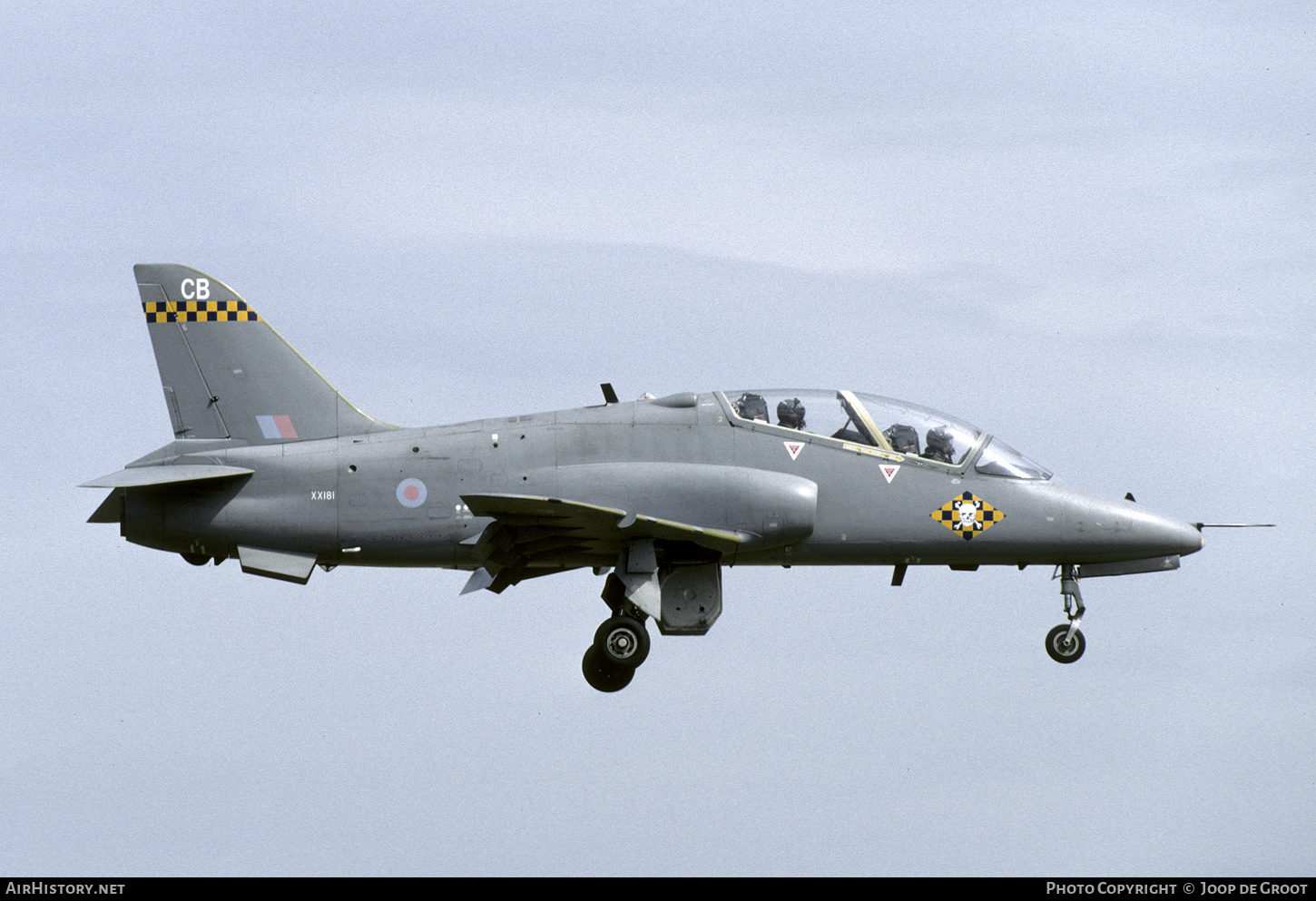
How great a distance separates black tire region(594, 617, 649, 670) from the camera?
62.5ft

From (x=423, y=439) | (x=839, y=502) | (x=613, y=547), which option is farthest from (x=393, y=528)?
(x=839, y=502)

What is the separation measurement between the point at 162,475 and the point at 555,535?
509 cm

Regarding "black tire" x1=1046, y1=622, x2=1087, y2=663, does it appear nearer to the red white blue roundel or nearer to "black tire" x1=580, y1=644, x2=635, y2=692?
"black tire" x1=580, y1=644, x2=635, y2=692

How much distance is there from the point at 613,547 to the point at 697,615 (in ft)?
4.50

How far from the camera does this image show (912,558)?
19547mm

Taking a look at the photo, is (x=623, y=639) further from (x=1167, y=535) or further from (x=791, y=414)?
(x=1167, y=535)

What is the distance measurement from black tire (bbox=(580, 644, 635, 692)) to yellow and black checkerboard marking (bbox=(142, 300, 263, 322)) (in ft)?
21.4

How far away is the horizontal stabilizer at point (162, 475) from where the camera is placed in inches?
751

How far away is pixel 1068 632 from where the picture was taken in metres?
19.9

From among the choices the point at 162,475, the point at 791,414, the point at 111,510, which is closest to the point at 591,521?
the point at 791,414

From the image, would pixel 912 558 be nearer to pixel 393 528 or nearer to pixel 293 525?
pixel 393 528

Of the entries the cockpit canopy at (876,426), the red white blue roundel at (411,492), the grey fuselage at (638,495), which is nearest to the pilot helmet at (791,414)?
the cockpit canopy at (876,426)

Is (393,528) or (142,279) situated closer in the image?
(393,528)

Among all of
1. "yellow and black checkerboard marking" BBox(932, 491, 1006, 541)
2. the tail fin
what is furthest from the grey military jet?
the tail fin
